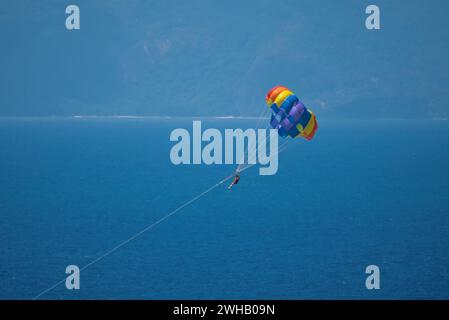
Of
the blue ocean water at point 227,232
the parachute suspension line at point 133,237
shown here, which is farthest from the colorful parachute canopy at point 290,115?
the blue ocean water at point 227,232

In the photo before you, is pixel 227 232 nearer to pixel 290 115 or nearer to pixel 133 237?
pixel 133 237

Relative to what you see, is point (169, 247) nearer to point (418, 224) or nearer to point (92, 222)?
point (92, 222)

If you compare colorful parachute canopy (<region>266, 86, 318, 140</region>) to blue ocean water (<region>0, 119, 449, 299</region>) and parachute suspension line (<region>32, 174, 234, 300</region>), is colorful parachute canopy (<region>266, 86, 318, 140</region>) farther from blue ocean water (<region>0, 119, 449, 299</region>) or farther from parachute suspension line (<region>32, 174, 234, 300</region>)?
blue ocean water (<region>0, 119, 449, 299</region>)

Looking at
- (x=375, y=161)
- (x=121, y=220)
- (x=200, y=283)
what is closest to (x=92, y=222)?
(x=121, y=220)

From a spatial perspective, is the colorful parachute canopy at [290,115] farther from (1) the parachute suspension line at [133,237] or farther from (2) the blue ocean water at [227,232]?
(2) the blue ocean water at [227,232]

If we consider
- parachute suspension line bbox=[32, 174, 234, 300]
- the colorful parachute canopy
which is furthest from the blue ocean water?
the colorful parachute canopy

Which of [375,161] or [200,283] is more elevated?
[375,161]
